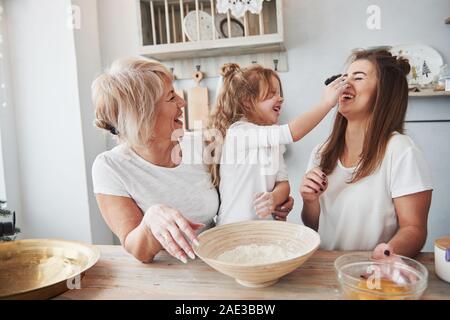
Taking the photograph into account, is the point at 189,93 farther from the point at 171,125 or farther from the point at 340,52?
the point at 340,52

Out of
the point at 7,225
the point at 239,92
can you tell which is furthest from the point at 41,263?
the point at 239,92

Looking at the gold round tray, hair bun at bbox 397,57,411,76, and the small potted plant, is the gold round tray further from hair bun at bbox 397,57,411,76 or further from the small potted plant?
hair bun at bbox 397,57,411,76

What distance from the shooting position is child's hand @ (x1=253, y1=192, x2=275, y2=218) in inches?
28.5

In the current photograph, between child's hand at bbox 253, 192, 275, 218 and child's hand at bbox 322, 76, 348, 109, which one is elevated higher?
child's hand at bbox 322, 76, 348, 109

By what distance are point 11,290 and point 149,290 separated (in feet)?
0.82

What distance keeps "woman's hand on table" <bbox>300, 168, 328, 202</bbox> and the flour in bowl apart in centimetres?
15

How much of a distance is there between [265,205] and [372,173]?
215mm

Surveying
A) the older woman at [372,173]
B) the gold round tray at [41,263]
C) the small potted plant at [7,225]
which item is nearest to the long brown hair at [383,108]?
the older woman at [372,173]

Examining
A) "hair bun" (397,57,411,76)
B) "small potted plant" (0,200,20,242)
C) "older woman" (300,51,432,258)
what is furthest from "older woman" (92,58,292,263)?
"hair bun" (397,57,411,76)

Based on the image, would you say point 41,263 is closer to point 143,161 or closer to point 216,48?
point 143,161

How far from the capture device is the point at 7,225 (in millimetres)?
722

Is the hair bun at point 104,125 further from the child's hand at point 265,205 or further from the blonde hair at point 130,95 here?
the child's hand at point 265,205

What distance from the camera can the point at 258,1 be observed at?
719 millimetres
